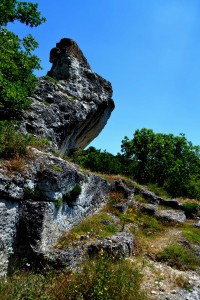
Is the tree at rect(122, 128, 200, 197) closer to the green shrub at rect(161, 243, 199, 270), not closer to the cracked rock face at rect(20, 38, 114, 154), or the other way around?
the cracked rock face at rect(20, 38, 114, 154)

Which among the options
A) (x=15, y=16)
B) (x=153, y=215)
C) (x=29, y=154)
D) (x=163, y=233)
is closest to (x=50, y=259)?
(x=29, y=154)

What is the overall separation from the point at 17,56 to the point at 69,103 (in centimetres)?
634

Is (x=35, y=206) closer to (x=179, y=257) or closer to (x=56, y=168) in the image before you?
A: (x=56, y=168)

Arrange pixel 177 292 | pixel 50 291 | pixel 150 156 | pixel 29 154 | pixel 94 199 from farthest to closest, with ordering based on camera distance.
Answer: pixel 150 156
pixel 94 199
pixel 29 154
pixel 177 292
pixel 50 291

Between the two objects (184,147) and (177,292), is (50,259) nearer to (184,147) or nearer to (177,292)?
(177,292)

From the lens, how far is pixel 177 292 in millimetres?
10734

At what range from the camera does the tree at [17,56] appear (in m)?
15.1

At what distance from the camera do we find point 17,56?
16797mm

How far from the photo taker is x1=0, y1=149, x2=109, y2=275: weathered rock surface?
11.2 meters

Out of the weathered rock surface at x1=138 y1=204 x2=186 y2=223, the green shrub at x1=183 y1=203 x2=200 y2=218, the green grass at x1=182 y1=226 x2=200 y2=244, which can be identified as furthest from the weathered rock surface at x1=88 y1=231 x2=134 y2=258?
the green shrub at x1=183 y1=203 x2=200 y2=218

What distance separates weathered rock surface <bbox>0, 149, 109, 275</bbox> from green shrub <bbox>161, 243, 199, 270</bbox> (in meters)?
4.30

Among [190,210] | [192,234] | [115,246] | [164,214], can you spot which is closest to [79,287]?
[115,246]

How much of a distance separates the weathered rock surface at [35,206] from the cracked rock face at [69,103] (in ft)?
16.6

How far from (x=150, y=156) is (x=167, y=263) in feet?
123
